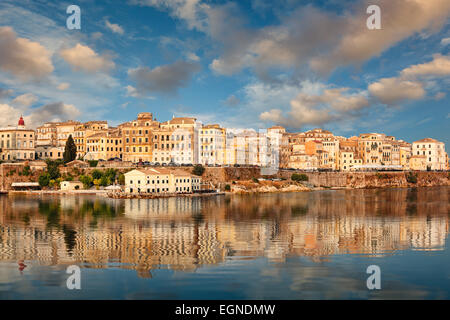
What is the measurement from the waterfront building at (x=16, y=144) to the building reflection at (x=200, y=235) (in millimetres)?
49600

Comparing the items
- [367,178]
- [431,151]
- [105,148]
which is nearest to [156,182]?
[105,148]

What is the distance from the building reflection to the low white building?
21.3m

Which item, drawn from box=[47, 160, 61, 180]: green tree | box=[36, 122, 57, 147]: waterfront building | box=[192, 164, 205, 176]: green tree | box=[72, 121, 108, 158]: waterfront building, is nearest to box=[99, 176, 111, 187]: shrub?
box=[47, 160, 61, 180]: green tree

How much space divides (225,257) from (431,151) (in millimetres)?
104677

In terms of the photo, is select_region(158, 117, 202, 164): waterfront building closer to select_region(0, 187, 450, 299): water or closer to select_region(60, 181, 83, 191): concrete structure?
select_region(60, 181, 83, 191): concrete structure

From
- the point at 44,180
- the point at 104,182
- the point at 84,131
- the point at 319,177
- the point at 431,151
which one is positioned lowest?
the point at 104,182

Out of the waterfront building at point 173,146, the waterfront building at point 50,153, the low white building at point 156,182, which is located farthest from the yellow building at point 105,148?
the low white building at point 156,182

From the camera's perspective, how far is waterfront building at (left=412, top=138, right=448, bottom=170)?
361 ft

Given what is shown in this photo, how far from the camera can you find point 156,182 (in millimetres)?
63094

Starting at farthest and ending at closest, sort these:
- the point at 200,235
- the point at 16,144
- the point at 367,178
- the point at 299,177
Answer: the point at 367,178, the point at 16,144, the point at 299,177, the point at 200,235

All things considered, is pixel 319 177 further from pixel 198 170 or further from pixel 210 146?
pixel 198 170

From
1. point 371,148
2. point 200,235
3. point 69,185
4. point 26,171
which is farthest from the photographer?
point 371,148
